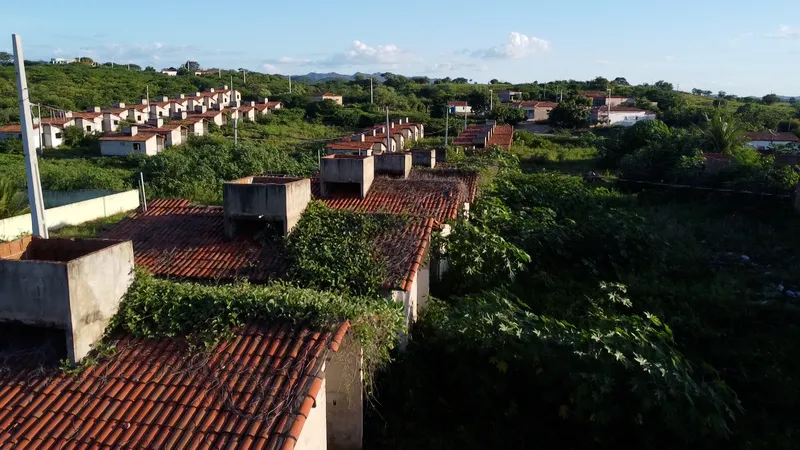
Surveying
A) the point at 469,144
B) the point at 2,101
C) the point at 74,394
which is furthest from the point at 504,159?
the point at 2,101

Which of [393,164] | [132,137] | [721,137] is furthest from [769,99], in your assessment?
[393,164]

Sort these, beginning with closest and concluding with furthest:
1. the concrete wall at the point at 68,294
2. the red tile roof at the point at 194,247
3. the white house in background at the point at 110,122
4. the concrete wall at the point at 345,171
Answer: the concrete wall at the point at 68,294 → the red tile roof at the point at 194,247 → the concrete wall at the point at 345,171 → the white house in background at the point at 110,122

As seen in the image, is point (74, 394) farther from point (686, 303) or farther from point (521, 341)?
point (686, 303)

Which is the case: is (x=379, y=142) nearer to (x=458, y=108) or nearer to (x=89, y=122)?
(x=89, y=122)

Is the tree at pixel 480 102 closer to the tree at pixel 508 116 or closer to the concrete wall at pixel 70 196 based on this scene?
the tree at pixel 508 116

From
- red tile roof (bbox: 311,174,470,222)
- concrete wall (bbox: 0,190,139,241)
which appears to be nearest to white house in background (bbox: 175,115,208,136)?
concrete wall (bbox: 0,190,139,241)

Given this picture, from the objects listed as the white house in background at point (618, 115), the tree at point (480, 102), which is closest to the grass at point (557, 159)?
the white house in background at point (618, 115)

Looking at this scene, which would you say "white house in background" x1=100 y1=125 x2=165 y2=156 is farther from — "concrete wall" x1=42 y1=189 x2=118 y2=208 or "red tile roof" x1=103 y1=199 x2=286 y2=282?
"red tile roof" x1=103 y1=199 x2=286 y2=282
